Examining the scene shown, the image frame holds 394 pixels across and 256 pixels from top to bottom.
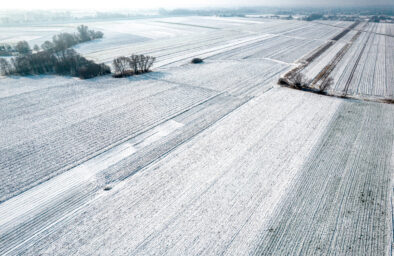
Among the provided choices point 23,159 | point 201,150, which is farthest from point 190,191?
point 23,159

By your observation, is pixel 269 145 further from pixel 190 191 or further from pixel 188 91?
pixel 188 91

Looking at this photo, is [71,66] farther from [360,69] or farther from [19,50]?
[360,69]

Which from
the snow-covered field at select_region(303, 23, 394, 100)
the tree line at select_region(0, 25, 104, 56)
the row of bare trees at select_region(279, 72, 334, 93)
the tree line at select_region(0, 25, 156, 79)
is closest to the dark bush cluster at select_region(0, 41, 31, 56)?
the tree line at select_region(0, 25, 104, 56)

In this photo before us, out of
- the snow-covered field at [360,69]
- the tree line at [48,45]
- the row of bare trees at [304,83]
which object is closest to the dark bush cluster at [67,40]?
the tree line at [48,45]

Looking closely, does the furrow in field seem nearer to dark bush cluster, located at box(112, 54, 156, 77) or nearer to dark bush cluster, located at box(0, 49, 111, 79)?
dark bush cluster, located at box(112, 54, 156, 77)

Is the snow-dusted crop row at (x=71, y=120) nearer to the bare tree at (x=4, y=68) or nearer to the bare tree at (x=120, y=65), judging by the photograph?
the bare tree at (x=120, y=65)

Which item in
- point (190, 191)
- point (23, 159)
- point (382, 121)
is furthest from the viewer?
point (382, 121)
